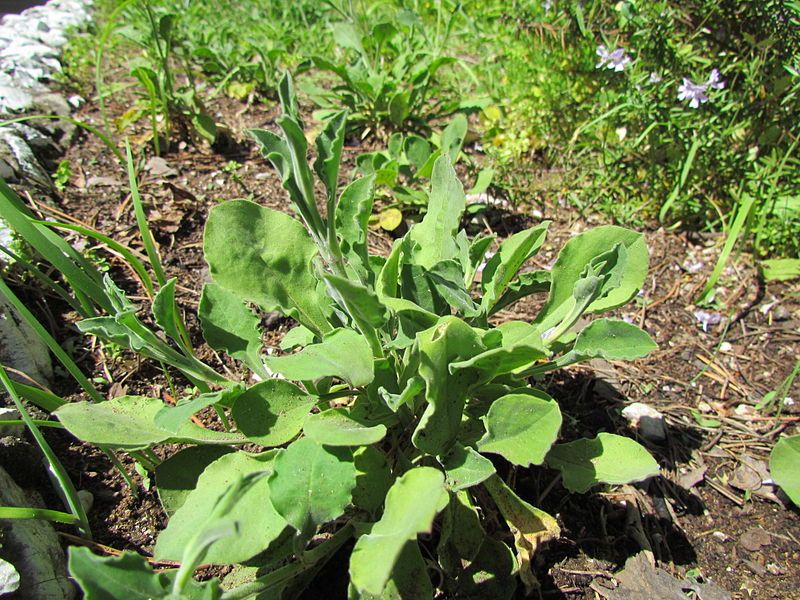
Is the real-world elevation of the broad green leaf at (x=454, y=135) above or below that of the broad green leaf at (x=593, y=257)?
above

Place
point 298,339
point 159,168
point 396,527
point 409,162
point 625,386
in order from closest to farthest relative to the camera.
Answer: point 396,527, point 298,339, point 625,386, point 409,162, point 159,168

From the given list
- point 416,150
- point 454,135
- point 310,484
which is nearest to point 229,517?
point 310,484

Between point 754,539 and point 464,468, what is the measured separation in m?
1.06

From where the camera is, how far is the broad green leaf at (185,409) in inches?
50.9

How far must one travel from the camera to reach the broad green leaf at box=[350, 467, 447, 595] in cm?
109

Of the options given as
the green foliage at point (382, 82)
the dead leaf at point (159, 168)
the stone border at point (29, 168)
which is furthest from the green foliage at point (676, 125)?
the stone border at point (29, 168)

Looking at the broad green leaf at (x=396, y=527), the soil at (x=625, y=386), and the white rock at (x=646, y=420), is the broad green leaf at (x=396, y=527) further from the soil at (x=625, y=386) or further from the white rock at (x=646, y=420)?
the white rock at (x=646, y=420)

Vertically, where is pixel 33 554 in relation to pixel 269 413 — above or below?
below

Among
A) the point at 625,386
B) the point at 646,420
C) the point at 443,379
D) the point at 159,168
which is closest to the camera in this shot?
the point at 443,379

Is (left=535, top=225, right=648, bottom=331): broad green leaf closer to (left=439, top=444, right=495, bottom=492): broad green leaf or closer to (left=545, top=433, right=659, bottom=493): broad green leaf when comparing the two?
(left=545, top=433, right=659, bottom=493): broad green leaf

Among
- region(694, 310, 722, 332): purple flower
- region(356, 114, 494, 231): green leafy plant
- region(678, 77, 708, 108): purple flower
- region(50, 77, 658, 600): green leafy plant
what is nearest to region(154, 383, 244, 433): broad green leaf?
region(50, 77, 658, 600): green leafy plant

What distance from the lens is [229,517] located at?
1218 mm

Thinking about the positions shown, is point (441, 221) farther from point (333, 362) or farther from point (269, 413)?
point (269, 413)

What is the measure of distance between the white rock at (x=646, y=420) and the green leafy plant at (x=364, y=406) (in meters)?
0.59
